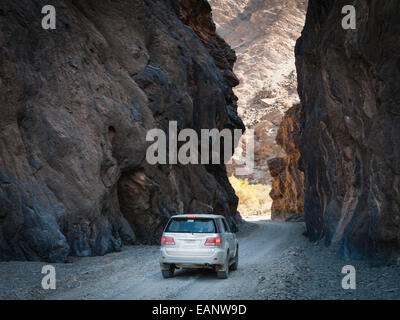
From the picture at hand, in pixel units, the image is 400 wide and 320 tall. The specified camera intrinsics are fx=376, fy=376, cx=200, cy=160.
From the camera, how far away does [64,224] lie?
13781mm

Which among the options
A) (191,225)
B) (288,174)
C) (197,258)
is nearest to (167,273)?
(197,258)

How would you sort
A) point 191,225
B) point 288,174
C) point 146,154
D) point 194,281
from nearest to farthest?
1. point 194,281
2. point 191,225
3. point 146,154
4. point 288,174

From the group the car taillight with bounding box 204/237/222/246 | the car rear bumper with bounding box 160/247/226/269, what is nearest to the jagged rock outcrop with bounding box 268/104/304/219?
the car taillight with bounding box 204/237/222/246

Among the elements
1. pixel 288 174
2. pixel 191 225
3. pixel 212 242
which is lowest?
pixel 288 174

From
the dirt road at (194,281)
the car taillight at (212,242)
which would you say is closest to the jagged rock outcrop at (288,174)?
the dirt road at (194,281)

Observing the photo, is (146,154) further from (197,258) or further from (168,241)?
(197,258)

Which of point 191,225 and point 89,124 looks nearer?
point 191,225

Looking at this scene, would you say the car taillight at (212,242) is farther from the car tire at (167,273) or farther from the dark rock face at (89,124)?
the dark rock face at (89,124)

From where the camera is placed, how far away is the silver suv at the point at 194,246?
10062 mm

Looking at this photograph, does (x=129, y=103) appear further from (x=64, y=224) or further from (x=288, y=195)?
(x=288, y=195)

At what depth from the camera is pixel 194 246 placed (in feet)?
33.2

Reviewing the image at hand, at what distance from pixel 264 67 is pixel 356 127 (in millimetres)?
148986

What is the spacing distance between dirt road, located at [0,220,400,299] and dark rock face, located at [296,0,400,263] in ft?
5.07

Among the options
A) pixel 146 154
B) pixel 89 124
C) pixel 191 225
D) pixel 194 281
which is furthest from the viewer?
pixel 146 154
